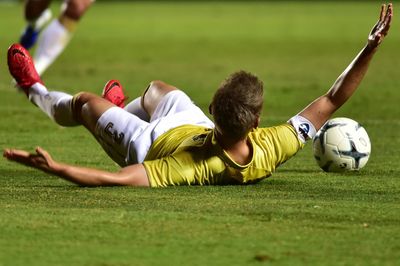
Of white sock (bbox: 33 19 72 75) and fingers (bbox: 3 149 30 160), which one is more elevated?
fingers (bbox: 3 149 30 160)

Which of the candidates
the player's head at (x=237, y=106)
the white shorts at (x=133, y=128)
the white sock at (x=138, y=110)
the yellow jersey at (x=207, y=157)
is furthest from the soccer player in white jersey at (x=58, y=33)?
the player's head at (x=237, y=106)

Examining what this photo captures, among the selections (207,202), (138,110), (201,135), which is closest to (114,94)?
(138,110)

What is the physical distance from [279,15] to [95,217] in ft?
87.0

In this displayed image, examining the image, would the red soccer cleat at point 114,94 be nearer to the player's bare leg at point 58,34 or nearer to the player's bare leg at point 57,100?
the player's bare leg at point 57,100

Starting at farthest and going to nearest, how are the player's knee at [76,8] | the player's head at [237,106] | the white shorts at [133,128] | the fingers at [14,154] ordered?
the player's knee at [76,8]
the white shorts at [133,128]
the player's head at [237,106]
the fingers at [14,154]

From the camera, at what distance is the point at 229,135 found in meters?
6.53

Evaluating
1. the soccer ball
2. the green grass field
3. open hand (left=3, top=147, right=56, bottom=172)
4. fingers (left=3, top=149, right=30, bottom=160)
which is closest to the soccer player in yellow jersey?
the green grass field

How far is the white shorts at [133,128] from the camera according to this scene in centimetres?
690

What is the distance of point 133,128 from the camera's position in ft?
22.8

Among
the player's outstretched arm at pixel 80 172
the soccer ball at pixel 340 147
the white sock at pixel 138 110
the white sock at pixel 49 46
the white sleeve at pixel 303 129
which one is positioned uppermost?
the white sleeve at pixel 303 129

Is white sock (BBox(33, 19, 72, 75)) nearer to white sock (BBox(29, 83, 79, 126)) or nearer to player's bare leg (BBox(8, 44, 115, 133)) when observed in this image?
player's bare leg (BBox(8, 44, 115, 133))

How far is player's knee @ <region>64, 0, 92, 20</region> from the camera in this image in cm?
1215

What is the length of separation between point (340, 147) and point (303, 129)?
0.72 metres

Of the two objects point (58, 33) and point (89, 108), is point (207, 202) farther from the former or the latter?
point (58, 33)
